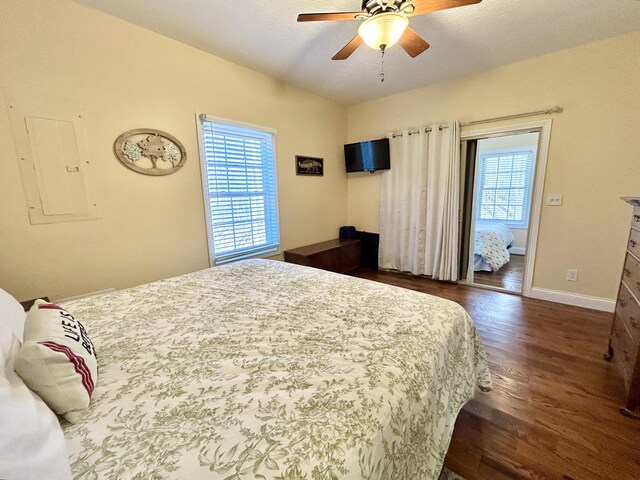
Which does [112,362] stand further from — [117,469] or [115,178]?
[115,178]

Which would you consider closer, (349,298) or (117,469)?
(117,469)

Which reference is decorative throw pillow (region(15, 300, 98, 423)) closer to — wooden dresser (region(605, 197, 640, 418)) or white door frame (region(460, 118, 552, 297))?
wooden dresser (region(605, 197, 640, 418))

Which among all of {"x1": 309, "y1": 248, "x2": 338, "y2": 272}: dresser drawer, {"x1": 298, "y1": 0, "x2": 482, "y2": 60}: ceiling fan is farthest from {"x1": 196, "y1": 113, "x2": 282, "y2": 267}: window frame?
{"x1": 298, "y1": 0, "x2": 482, "y2": 60}: ceiling fan

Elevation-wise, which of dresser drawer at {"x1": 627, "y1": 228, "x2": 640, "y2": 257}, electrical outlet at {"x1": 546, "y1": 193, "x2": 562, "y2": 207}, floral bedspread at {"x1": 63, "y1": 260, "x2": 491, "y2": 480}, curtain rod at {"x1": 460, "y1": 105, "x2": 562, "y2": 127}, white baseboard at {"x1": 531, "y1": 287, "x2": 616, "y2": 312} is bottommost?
white baseboard at {"x1": 531, "y1": 287, "x2": 616, "y2": 312}

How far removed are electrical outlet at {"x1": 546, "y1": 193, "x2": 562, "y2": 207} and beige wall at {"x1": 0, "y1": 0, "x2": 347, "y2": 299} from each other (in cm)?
314

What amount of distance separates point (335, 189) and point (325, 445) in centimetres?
366

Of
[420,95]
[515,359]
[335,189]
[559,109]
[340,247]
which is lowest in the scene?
[515,359]

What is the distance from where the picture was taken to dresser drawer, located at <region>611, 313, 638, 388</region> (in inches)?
56.0

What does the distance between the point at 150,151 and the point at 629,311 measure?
353 centimetres

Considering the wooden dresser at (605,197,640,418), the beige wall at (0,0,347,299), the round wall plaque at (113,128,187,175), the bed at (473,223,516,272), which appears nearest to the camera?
the wooden dresser at (605,197,640,418)

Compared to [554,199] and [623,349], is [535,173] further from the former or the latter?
[623,349]

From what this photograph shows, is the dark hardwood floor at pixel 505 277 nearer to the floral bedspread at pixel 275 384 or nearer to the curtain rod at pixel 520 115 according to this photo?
the curtain rod at pixel 520 115

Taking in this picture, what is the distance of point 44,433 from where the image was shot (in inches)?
21.9

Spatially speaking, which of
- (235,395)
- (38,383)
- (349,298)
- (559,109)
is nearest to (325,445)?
(235,395)
